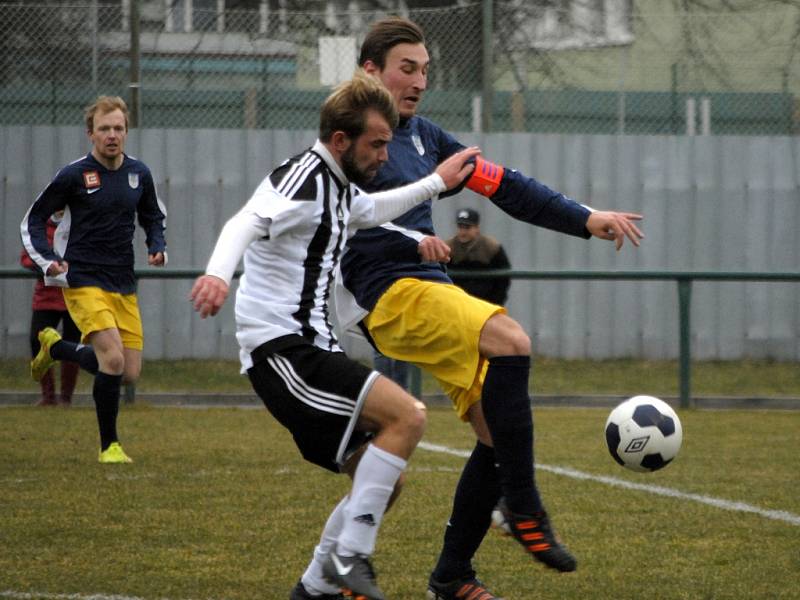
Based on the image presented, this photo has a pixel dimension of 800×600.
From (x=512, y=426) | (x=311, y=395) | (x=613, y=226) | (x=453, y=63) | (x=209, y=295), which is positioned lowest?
(x=512, y=426)

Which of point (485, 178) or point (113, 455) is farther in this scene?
point (113, 455)

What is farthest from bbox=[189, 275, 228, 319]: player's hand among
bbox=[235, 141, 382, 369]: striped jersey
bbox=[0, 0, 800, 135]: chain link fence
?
bbox=[0, 0, 800, 135]: chain link fence

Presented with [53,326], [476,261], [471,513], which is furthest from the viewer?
[476,261]

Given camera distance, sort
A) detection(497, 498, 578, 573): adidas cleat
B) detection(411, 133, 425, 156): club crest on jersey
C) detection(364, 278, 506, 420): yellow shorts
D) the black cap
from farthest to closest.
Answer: the black cap
detection(411, 133, 425, 156): club crest on jersey
detection(364, 278, 506, 420): yellow shorts
detection(497, 498, 578, 573): adidas cleat

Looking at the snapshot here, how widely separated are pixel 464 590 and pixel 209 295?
1.58 meters

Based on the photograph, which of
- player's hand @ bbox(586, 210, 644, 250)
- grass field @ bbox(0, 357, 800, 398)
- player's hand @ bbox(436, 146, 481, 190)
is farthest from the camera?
grass field @ bbox(0, 357, 800, 398)

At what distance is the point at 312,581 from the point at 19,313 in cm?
1057

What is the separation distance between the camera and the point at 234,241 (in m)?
4.24

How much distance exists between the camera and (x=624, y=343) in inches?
603

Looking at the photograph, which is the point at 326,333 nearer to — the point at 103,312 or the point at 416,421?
the point at 416,421

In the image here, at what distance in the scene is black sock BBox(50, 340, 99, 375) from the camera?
9.17 m

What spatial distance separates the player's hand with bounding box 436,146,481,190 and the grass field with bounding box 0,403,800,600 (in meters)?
1.50

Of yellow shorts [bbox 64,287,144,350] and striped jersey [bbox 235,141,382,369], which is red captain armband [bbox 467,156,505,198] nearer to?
striped jersey [bbox 235,141,382,369]

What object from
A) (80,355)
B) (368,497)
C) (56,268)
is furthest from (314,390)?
(80,355)
